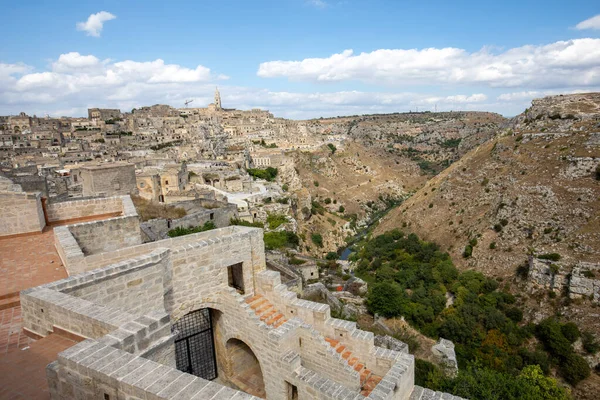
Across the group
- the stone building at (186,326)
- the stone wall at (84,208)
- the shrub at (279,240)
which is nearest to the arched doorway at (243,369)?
the stone building at (186,326)

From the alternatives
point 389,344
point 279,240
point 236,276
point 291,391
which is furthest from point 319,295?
point 279,240

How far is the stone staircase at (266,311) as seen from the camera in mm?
7051

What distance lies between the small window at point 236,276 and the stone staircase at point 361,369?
2.22 meters

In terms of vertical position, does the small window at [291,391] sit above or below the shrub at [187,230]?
below

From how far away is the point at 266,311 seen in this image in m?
7.33

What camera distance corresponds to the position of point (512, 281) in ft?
83.4

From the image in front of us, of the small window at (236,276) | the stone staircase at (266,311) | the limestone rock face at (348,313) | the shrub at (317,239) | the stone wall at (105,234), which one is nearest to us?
the stone wall at (105,234)

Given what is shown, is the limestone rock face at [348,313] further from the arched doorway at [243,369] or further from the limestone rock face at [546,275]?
the limestone rock face at [546,275]

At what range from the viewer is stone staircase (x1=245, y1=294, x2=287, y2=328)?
23.1ft

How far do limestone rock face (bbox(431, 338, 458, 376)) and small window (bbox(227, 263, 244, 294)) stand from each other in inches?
422

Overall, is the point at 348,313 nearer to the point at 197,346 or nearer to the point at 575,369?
the point at 197,346

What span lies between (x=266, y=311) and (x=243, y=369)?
63.8 inches

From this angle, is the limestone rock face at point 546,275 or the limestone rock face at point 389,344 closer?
the limestone rock face at point 389,344

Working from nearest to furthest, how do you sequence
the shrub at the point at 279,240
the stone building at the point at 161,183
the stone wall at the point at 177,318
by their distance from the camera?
1. the stone wall at the point at 177,318
2. the shrub at the point at 279,240
3. the stone building at the point at 161,183
